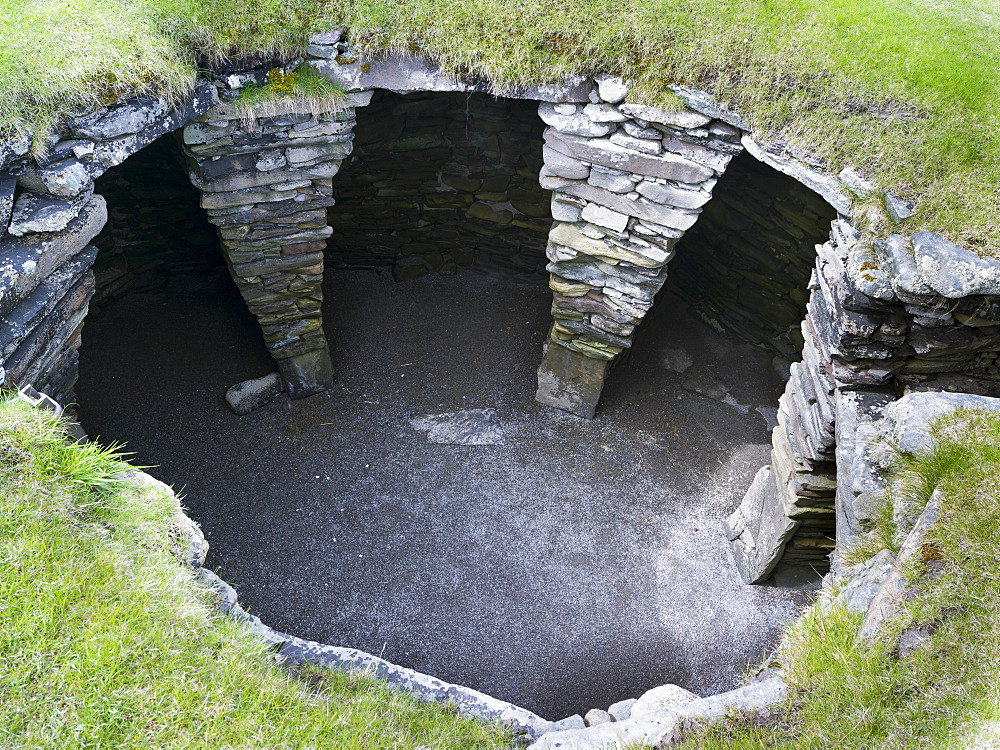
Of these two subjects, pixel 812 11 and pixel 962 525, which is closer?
pixel 962 525

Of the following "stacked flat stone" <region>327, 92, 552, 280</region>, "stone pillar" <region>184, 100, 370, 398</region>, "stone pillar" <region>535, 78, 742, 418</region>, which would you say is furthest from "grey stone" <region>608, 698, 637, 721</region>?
"stacked flat stone" <region>327, 92, 552, 280</region>

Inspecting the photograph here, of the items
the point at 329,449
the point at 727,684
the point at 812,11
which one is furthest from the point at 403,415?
the point at 812,11

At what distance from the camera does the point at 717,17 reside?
4.52m

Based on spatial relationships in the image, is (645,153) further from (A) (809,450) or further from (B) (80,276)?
(B) (80,276)

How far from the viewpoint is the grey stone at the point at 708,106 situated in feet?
14.1

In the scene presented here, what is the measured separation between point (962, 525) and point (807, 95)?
2804 mm

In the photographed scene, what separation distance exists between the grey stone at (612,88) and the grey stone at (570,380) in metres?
2.43

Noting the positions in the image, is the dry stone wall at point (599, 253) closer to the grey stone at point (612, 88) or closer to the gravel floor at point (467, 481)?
the grey stone at point (612, 88)

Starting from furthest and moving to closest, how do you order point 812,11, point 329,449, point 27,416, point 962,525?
1. point 329,449
2. point 812,11
3. point 27,416
4. point 962,525

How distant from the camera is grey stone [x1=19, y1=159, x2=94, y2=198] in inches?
148

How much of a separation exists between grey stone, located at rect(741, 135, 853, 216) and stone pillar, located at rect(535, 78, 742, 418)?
0.57 ft

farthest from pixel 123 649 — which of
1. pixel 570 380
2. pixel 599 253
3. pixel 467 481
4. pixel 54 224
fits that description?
pixel 570 380

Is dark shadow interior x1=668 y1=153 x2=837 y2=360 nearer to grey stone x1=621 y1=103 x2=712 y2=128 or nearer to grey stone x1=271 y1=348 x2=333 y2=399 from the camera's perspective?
grey stone x1=621 y1=103 x2=712 y2=128

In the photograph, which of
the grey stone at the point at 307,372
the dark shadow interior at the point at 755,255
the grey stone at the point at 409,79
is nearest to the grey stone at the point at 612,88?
the grey stone at the point at 409,79
